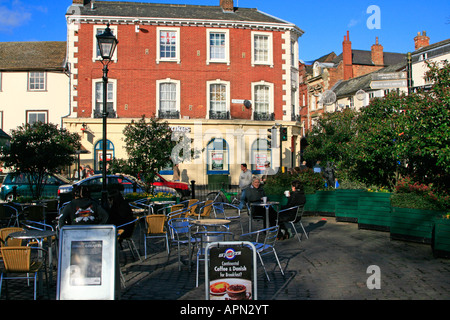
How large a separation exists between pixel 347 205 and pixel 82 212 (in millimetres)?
8021

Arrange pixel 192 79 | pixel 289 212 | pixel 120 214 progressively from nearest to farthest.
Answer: pixel 120 214 → pixel 289 212 → pixel 192 79

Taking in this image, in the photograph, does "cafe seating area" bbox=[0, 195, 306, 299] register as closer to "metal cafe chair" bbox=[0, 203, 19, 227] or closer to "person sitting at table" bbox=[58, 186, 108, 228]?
"metal cafe chair" bbox=[0, 203, 19, 227]

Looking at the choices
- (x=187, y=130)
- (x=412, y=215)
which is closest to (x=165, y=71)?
(x=187, y=130)

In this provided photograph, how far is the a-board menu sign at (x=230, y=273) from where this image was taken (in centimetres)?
488

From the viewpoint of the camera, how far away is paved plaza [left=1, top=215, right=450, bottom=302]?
245 inches

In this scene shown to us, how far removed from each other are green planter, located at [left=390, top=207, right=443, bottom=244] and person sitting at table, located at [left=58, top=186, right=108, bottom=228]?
628 centimetres

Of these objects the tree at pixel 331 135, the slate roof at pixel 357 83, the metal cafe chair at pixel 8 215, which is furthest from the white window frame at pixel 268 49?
the metal cafe chair at pixel 8 215

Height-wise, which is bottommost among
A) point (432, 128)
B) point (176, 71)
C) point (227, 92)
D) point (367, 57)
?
point (432, 128)

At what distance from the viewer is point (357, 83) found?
145 feet

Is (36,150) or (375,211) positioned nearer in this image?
(375,211)

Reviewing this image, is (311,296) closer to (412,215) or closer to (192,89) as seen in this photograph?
(412,215)

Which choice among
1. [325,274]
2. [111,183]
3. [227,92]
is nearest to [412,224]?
[325,274]

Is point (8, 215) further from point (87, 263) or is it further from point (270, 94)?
point (270, 94)

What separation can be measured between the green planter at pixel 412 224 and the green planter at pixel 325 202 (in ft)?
14.8
